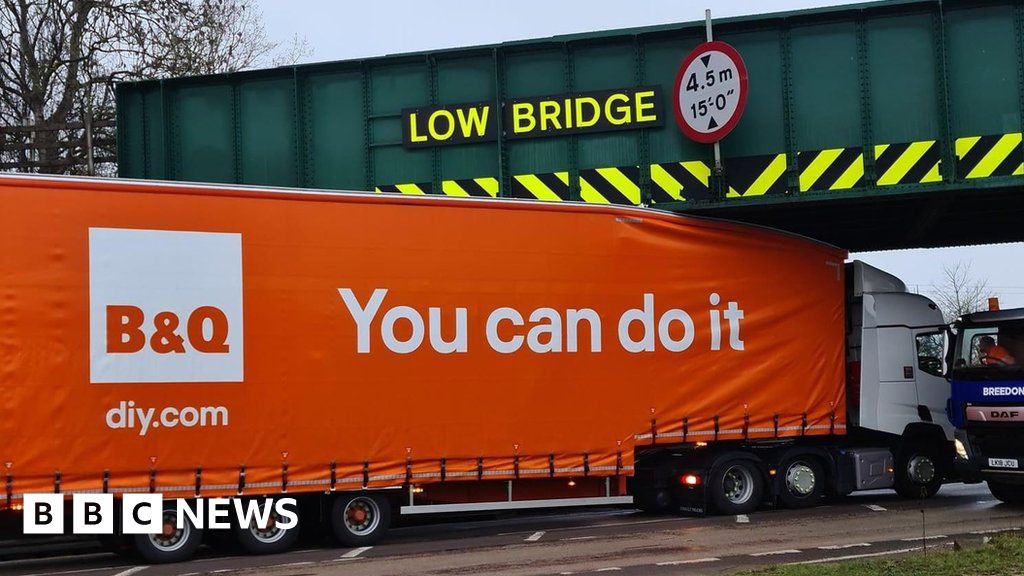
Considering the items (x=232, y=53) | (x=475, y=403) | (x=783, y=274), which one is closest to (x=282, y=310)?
(x=475, y=403)

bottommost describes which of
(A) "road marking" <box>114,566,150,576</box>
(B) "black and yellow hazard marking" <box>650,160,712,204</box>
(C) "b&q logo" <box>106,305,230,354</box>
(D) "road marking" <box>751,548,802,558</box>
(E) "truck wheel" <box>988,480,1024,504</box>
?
(E) "truck wheel" <box>988,480,1024,504</box>

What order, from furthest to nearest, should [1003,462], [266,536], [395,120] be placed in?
1. [395,120]
2. [1003,462]
3. [266,536]

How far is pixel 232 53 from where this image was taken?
32969 millimetres

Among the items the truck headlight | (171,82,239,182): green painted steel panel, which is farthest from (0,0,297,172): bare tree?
the truck headlight

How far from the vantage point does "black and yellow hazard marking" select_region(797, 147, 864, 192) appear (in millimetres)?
17484

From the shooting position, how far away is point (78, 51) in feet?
98.5

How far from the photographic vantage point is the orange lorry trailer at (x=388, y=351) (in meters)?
12.6

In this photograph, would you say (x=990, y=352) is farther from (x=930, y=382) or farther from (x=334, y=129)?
(x=334, y=129)

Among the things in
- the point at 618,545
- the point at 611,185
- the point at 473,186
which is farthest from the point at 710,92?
the point at 618,545

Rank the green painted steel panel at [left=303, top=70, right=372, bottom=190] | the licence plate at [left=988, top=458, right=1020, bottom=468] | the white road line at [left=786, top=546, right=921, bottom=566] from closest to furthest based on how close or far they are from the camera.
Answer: the white road line at [left=786, top=546, right=921, bottom=566], the licence plate at [left=988, top=458, right=1020, bottom=468], the green painted steel panel at [left=303, top=70, right=372, bottom=190]

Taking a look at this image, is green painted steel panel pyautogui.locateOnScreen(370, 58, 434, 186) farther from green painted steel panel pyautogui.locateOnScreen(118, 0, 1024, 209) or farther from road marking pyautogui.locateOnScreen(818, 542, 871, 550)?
road marking pyautogui.locateOnScreen(818, 542, 871, 550)

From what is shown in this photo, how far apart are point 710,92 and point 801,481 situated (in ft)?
18.9

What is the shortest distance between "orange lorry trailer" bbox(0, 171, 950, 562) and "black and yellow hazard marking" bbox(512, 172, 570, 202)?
257cm

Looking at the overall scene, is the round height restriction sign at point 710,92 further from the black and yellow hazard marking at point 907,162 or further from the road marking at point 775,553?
the road marking at point 775,553
